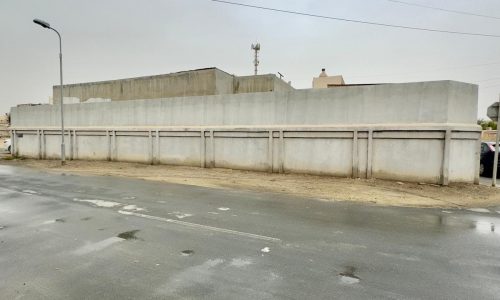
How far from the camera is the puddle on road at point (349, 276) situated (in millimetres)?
3973

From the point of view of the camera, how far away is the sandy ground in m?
9.45

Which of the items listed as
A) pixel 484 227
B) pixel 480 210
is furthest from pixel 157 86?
pixel 484 227

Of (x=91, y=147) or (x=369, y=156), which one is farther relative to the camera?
(x=91, y=147)

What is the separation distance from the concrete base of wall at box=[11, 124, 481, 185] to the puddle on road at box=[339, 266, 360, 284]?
8.77 m

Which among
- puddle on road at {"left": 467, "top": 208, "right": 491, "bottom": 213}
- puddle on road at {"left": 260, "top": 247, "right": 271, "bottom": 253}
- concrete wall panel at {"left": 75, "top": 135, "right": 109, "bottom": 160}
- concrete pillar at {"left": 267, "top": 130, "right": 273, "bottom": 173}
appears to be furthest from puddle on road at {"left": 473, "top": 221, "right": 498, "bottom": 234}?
concrete wall panel at {"left": 75, "top": 135, "right": 109, "bottom": 160}

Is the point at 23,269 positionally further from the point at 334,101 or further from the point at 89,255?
the point at 334,101

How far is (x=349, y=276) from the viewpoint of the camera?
4.12m

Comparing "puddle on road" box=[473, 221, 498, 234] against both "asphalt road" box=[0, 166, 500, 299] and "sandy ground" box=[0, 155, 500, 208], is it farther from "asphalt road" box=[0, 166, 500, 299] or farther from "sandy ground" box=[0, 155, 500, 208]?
"sandy ground" box=[0, 155, 500, 208]

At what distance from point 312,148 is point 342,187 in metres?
2.86

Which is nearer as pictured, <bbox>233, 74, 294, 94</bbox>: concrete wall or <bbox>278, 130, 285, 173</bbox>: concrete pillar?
<bbox>278, 130, 285, 173</bbox>: concrete pillar

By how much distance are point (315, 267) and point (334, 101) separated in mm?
10026

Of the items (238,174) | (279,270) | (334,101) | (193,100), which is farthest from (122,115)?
(279,270)

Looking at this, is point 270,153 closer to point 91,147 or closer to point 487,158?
point 487,158

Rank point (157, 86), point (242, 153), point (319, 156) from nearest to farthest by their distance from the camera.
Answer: point (319, 156) → point (242, 153) → point (157, 86)
